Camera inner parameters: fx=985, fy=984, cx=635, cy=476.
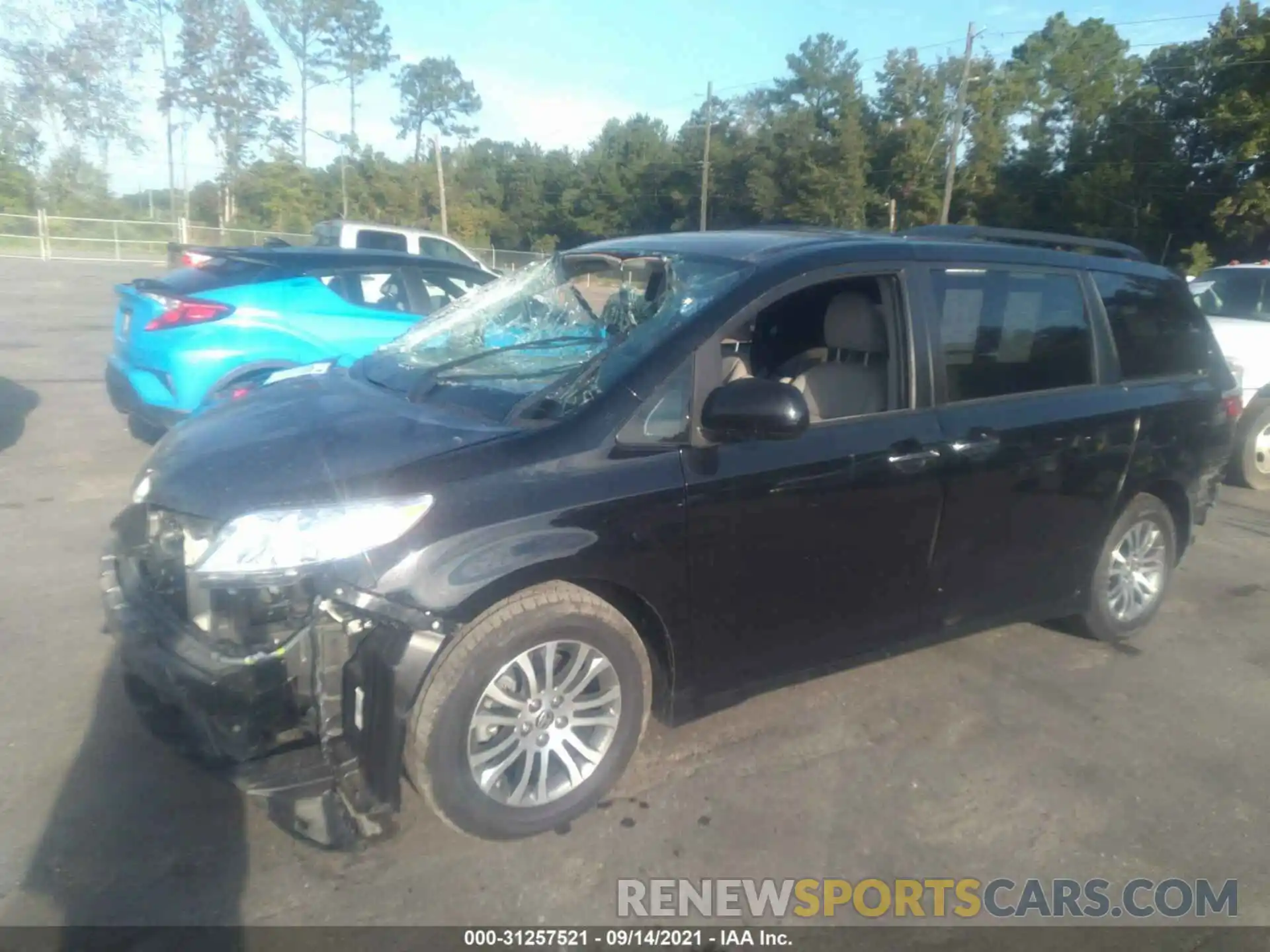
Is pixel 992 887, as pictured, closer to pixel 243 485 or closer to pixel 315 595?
pixel 315 595

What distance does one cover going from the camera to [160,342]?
645cm

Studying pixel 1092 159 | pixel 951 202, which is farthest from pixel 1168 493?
pixel 951 202

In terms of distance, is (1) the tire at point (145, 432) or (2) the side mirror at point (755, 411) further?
(1) the tire at point (145, 432)

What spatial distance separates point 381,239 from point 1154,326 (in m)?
14.2

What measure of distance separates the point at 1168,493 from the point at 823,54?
66650 millimetres

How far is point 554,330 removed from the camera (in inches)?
156

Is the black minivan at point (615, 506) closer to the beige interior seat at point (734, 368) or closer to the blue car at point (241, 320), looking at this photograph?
the beige interior seat at point (734, 368)

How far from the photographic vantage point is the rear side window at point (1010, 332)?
12.8ft

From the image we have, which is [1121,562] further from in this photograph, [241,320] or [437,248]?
[437,248]

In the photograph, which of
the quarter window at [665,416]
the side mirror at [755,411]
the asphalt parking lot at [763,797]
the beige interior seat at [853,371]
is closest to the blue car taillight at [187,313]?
the asphalt parking lot at [763,797]

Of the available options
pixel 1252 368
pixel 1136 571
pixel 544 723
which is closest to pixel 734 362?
pixel 544 723

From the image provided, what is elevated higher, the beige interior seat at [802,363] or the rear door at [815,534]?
the beige interior seat at [802,363]

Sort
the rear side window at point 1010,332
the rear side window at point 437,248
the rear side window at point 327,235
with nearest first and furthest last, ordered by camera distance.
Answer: the rear side window at point 1010,332
the rear side window at point 327,235
the rear side window at point 437,248

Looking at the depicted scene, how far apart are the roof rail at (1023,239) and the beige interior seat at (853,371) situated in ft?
2.29
